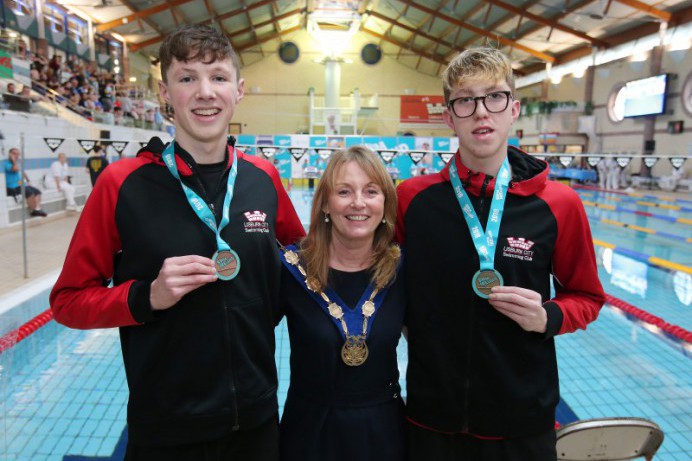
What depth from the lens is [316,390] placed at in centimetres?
155

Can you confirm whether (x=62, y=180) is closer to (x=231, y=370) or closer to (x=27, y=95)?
(x=27, y=95)

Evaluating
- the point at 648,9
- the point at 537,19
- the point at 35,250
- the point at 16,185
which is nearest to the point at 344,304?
the point at 35,250

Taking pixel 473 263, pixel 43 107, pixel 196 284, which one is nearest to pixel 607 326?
pixel 473 263

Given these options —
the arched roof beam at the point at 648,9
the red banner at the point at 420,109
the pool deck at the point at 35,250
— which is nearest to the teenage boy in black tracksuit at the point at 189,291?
the pool deck at the point at 35,250

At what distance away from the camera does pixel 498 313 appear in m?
1.50

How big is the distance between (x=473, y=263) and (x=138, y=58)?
2531 cm

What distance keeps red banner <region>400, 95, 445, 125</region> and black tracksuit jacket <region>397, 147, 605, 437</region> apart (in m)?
26.6

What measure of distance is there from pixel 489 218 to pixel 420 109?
1077 inches

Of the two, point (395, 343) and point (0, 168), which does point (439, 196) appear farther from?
point (0, 168)

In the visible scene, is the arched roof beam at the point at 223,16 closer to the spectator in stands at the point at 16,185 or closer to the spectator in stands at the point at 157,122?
the spectator in stands at the point at 157,122

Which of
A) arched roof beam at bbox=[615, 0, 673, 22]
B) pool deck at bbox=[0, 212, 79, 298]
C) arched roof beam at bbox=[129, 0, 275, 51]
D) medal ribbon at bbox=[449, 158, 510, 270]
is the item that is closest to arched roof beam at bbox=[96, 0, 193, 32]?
arched roof beam at bbox=[129, 0, 275, 51]

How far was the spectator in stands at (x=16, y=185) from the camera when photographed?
8594 mm

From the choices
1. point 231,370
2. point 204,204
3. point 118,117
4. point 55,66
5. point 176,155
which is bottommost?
point 231,370

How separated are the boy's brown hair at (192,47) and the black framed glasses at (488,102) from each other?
2.43 feet
